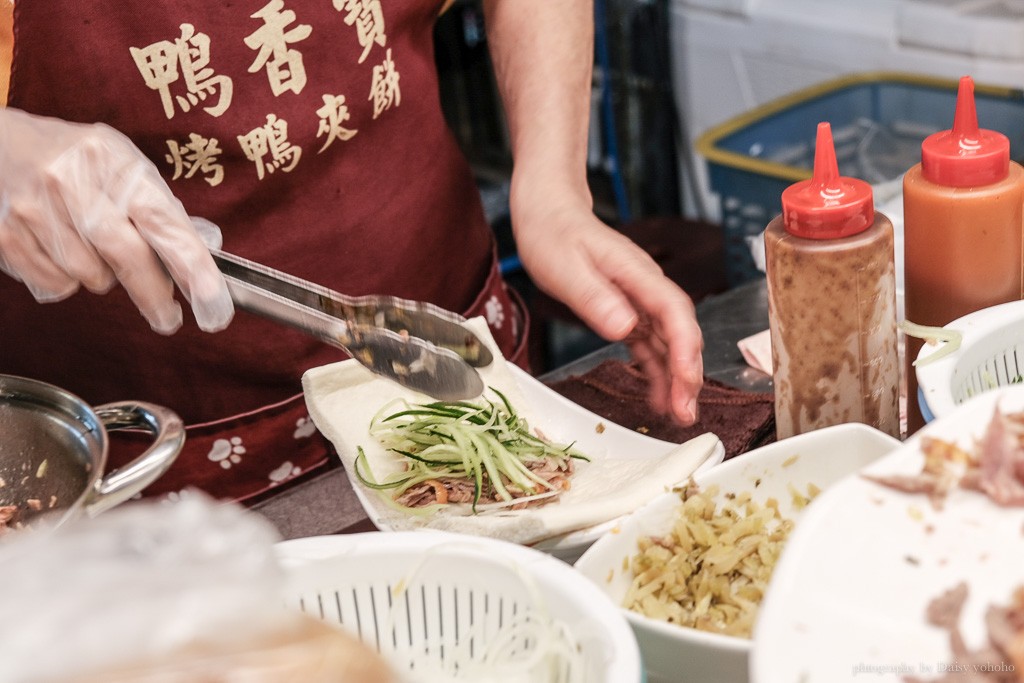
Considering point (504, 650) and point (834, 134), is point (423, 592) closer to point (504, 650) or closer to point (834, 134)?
point (504, 650)

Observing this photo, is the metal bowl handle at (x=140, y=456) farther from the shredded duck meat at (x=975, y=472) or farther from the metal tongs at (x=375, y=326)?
the shredded duck meat at (x=975, y=472)

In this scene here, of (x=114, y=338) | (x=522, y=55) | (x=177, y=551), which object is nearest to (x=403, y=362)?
(x=177, y=551)

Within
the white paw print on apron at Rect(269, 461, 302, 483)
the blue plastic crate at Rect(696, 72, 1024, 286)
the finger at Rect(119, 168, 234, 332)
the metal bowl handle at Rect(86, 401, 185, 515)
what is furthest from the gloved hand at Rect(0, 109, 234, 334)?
the blue plastic crate at Rect(696, 72, 1024, 286)

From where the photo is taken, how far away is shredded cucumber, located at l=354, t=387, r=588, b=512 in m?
1.40

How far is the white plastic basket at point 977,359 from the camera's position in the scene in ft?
3.64

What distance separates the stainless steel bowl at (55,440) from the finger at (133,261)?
13 centimetres

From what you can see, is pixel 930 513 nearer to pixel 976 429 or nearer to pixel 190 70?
pixel 976 429

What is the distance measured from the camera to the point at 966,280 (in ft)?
4.11

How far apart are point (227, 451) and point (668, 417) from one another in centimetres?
76

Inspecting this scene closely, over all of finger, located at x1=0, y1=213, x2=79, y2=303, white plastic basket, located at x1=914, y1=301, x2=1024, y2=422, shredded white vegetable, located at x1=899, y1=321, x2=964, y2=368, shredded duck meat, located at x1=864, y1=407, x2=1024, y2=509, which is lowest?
white plastic basket, located at x1=914, y1=301, x2=1024, y2=422

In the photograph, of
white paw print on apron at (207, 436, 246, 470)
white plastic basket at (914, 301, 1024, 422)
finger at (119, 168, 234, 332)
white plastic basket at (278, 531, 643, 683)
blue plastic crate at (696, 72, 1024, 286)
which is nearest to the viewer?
white plastic basket at (278, 531, 643, 683)

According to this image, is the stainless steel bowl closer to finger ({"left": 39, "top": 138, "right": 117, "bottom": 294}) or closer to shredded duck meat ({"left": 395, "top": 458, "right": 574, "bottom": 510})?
finger ({"left": 39, "top": 138, "right": 117, "bottom": 294})

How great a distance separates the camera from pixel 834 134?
297 centimetres

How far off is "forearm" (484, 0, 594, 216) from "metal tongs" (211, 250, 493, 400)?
45 centimetres
